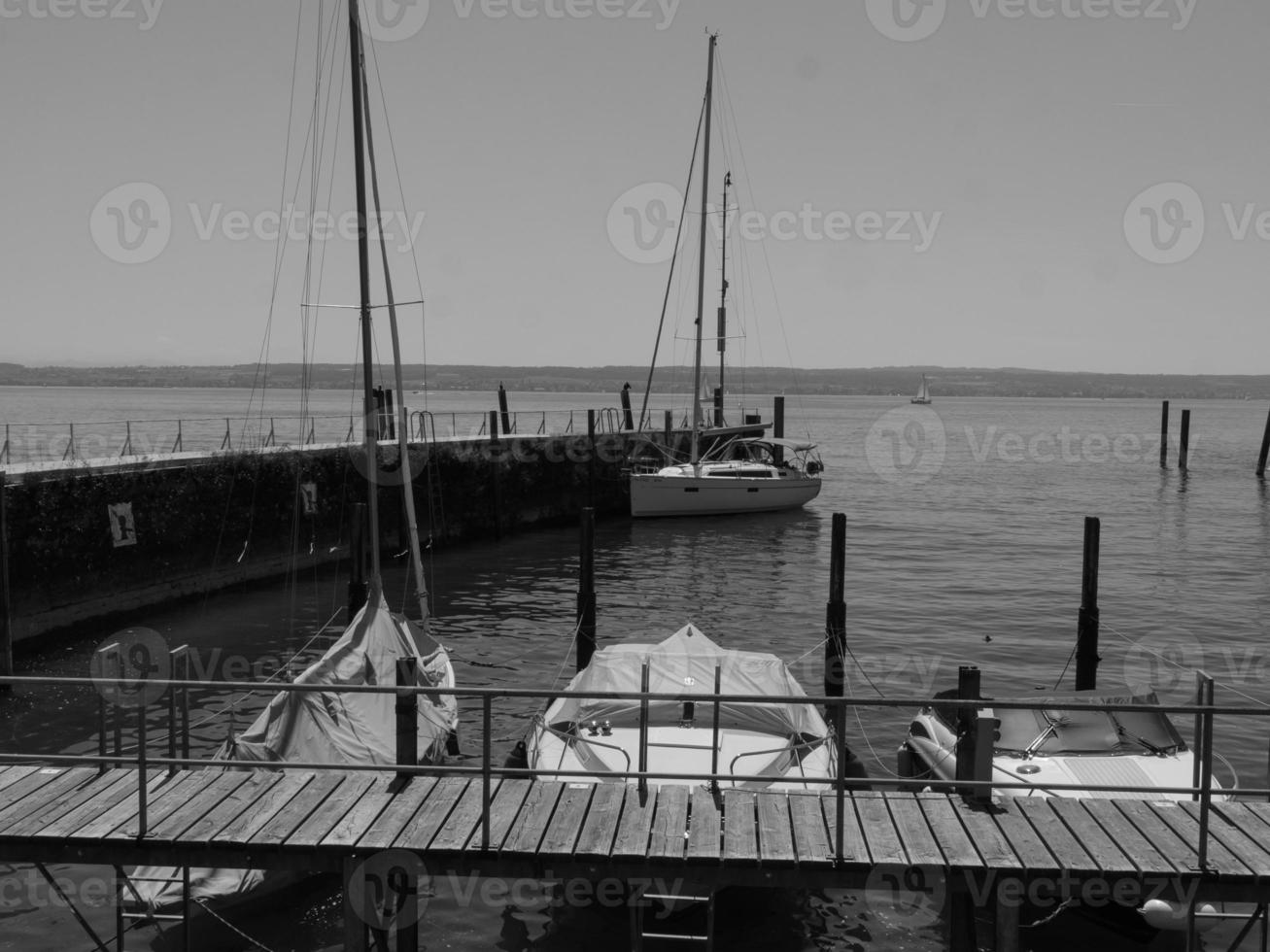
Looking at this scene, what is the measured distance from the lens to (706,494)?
42.7 m

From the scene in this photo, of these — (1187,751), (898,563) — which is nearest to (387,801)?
(1187,751)

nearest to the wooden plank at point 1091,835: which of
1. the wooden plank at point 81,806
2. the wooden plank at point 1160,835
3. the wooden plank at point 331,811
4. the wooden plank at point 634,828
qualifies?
the wooden plank at point 1160,835

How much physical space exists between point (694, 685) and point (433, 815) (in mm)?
5876

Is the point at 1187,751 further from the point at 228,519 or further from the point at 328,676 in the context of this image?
the point at 228,519

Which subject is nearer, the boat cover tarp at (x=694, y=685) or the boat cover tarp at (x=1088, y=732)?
the boat cover tarp at (x=1088, y=732)

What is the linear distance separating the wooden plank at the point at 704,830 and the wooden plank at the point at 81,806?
4860 millimetres

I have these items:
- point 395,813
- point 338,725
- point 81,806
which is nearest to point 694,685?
point 338,725

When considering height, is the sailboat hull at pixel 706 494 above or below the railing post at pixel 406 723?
below

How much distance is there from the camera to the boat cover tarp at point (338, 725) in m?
10.7

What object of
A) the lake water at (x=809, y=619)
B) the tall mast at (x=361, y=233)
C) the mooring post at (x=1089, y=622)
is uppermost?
the tall mast at (x=361, y=233)

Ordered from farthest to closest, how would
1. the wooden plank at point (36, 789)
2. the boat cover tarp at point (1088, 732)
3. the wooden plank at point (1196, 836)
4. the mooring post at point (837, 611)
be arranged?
the mooring post at point (837, 611) < the boat cover tarp at point (1088, 732) < the wooden plank at point (36, 789) < the wooden plank at point (1196, 836)

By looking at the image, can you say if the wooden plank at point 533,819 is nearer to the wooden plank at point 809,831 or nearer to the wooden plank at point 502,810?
the wooden plank at point 502,810

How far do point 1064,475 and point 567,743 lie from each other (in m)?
67.0

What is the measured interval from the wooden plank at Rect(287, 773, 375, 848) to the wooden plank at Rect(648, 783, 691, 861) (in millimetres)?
2589
